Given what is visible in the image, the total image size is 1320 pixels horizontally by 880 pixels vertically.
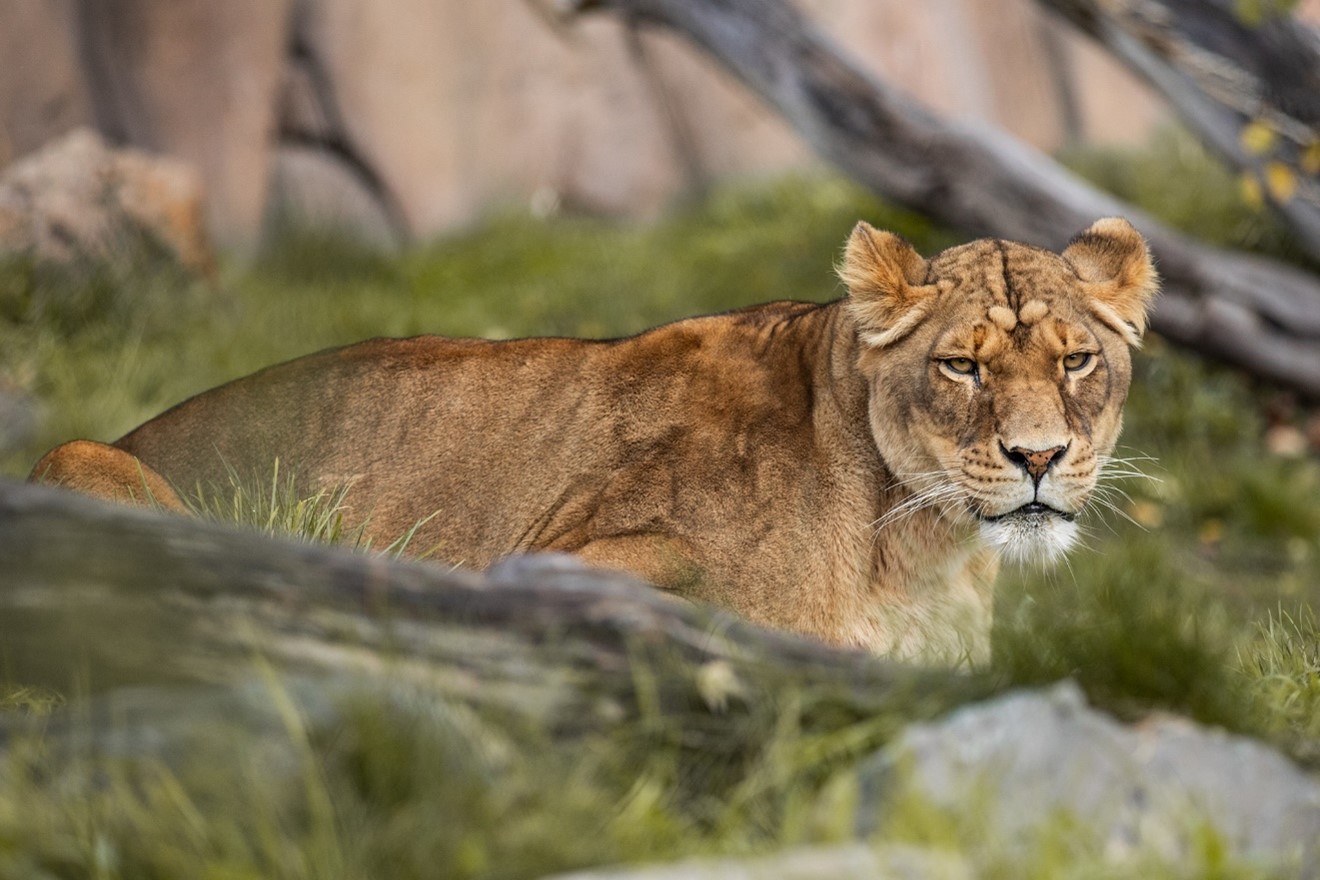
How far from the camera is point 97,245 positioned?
29.8 ft

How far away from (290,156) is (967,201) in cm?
619

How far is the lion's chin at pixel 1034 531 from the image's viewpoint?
3691mm

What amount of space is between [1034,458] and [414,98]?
9.88 metres

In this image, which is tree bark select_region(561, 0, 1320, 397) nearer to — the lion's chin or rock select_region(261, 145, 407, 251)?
rock select_region(261, 145, 407, 251)

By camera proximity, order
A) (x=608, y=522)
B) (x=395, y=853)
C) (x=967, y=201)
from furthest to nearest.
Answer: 1. (x=967, y=201)
2. (x=608, y=522)
3. (x=395, y=853)

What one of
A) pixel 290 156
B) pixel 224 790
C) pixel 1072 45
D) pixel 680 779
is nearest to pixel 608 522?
pixel 680 779

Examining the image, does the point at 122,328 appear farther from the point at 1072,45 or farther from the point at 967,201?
the point at 1072,45

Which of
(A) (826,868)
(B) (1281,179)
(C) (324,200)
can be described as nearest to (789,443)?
(A) (826,868)

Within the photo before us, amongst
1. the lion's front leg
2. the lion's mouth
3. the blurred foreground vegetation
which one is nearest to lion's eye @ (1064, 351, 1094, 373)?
the lion's mouth

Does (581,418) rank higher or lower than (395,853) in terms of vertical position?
lower

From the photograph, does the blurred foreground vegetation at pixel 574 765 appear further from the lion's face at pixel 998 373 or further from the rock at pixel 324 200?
the rock at pixel 324 200

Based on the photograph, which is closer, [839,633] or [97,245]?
[839,633]

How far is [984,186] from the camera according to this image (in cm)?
816

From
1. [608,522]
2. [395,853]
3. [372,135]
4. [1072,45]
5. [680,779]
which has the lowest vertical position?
[1072,45]
